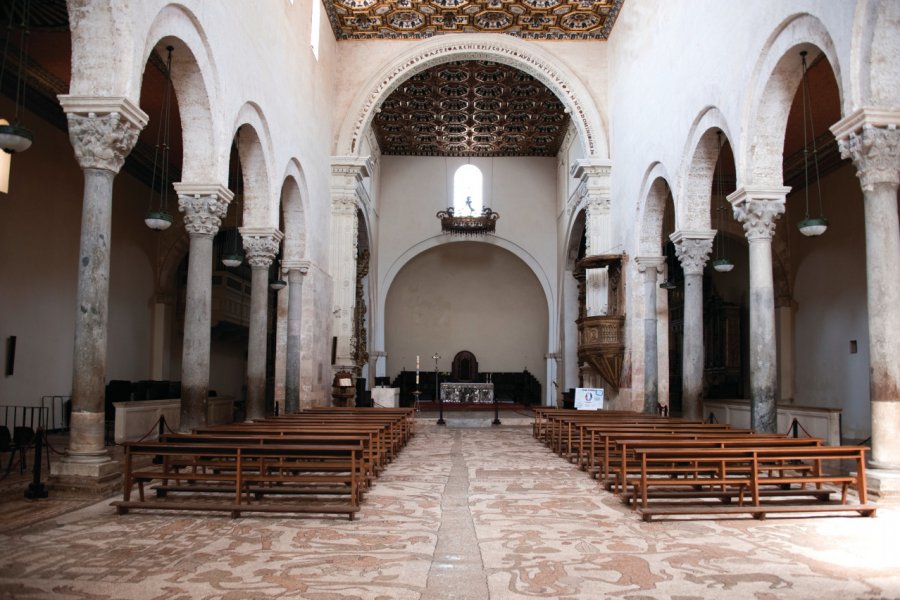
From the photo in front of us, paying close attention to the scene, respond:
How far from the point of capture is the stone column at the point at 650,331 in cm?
1695

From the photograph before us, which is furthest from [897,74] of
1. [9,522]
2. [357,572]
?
[9,522]

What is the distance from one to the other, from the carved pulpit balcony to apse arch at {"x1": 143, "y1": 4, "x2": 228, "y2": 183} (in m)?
10.1

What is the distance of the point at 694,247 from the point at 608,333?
4230 mm

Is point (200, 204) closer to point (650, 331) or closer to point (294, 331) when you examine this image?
point (294, 331)

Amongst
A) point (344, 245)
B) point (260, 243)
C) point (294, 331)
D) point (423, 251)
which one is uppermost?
point (423, 251)

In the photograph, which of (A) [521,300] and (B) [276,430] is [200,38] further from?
(A) [521,300]

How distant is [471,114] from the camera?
1043 inches

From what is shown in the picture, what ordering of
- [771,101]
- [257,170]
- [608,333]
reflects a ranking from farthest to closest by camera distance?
[608,333] < [257,170] < [771,101]

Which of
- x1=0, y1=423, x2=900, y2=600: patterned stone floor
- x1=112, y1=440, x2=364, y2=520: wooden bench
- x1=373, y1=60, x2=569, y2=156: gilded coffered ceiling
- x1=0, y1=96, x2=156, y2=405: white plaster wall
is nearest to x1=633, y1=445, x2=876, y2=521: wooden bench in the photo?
x1=0, y1=423, x2=900, y2=600: patterned stone floor

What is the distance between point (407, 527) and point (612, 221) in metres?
14.8

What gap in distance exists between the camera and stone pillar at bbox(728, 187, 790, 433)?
38.3ft

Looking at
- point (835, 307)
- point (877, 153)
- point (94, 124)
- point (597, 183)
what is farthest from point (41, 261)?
point (835, 307)

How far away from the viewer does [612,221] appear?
2038 cm

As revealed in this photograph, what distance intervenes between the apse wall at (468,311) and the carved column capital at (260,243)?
17.5 metres
